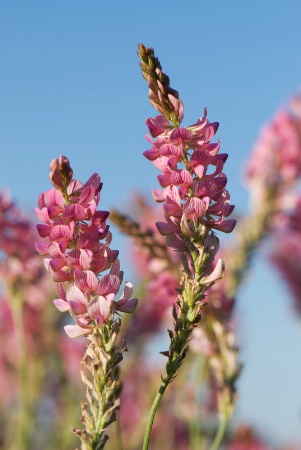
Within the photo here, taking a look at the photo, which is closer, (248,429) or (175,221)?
(175,221)

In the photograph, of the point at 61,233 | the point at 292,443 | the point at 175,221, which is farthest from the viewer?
the point at 292,443

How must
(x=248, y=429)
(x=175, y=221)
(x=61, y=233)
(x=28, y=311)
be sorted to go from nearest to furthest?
1. (x=61, y=233)
2. (x=175, y=221)
3. (x=248, y=429)
4. (x=28, y=311)

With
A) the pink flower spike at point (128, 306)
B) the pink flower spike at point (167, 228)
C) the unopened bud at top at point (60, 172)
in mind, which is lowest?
the pink flower spike at point (128, 306)

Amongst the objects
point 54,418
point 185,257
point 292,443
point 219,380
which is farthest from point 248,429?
point 185,257

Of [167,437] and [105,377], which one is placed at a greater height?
[167,437]

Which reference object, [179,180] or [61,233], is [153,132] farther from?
[61,233]

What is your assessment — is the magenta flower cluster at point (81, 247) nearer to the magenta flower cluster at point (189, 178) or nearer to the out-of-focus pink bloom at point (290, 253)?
the magenta flower cluster at point (189, 178)

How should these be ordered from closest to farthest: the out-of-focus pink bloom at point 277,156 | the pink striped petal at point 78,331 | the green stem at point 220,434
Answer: the pink striped petal at point 78,331 < the green stem at point 220,434 < the out-of-focus pink bloom at point 277,156

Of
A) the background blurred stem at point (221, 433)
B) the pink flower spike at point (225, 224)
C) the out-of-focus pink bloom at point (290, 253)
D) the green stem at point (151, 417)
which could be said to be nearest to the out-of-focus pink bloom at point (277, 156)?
the out-of-focus pink bloom at point (290, 253)
